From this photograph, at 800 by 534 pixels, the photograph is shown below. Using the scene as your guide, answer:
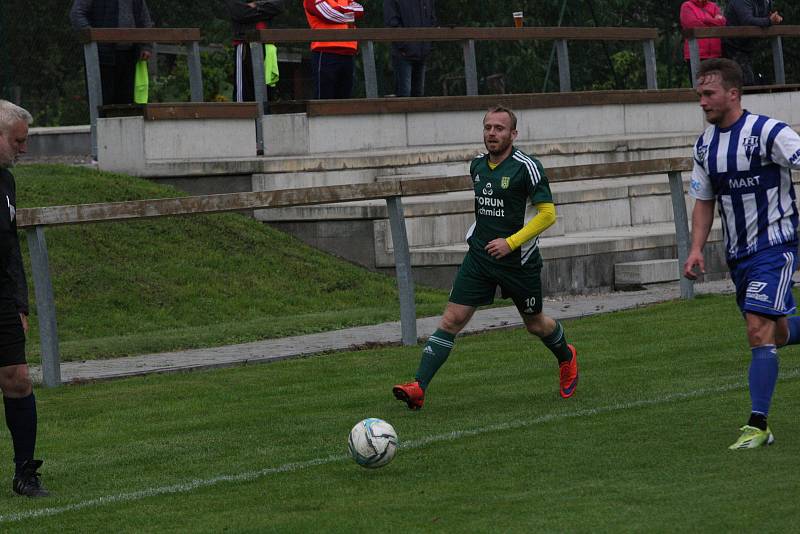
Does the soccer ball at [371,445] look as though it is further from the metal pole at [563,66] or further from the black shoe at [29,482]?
the metal pole at [563,66]

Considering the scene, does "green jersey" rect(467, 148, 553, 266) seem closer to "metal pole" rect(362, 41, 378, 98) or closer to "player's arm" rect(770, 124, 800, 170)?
"player's arm" rect(770, 124, 800, 170)

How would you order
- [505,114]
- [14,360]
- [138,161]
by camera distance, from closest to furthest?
1. [14,360]
2. [505,114]
3. [138,161]

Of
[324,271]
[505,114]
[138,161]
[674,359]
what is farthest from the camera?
[138,161]

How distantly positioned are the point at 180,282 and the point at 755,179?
773 centimetres

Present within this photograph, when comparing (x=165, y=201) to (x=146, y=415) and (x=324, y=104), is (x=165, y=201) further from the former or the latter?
(x=324, y=104)

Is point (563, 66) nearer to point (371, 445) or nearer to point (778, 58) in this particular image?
point (778, 58)

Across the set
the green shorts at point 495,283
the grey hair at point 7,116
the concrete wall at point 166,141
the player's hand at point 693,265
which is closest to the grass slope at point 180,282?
the concrete wall at point 166,141

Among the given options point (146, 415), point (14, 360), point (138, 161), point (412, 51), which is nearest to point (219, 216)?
point (138, 161)

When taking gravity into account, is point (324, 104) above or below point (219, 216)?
above

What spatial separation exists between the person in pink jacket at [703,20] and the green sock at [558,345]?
12.6 meters

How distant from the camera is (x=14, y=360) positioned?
7.61 metres

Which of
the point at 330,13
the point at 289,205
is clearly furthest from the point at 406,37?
the point at 289,205

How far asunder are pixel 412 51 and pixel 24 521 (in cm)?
1292

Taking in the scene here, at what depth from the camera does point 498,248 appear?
9500 mm
